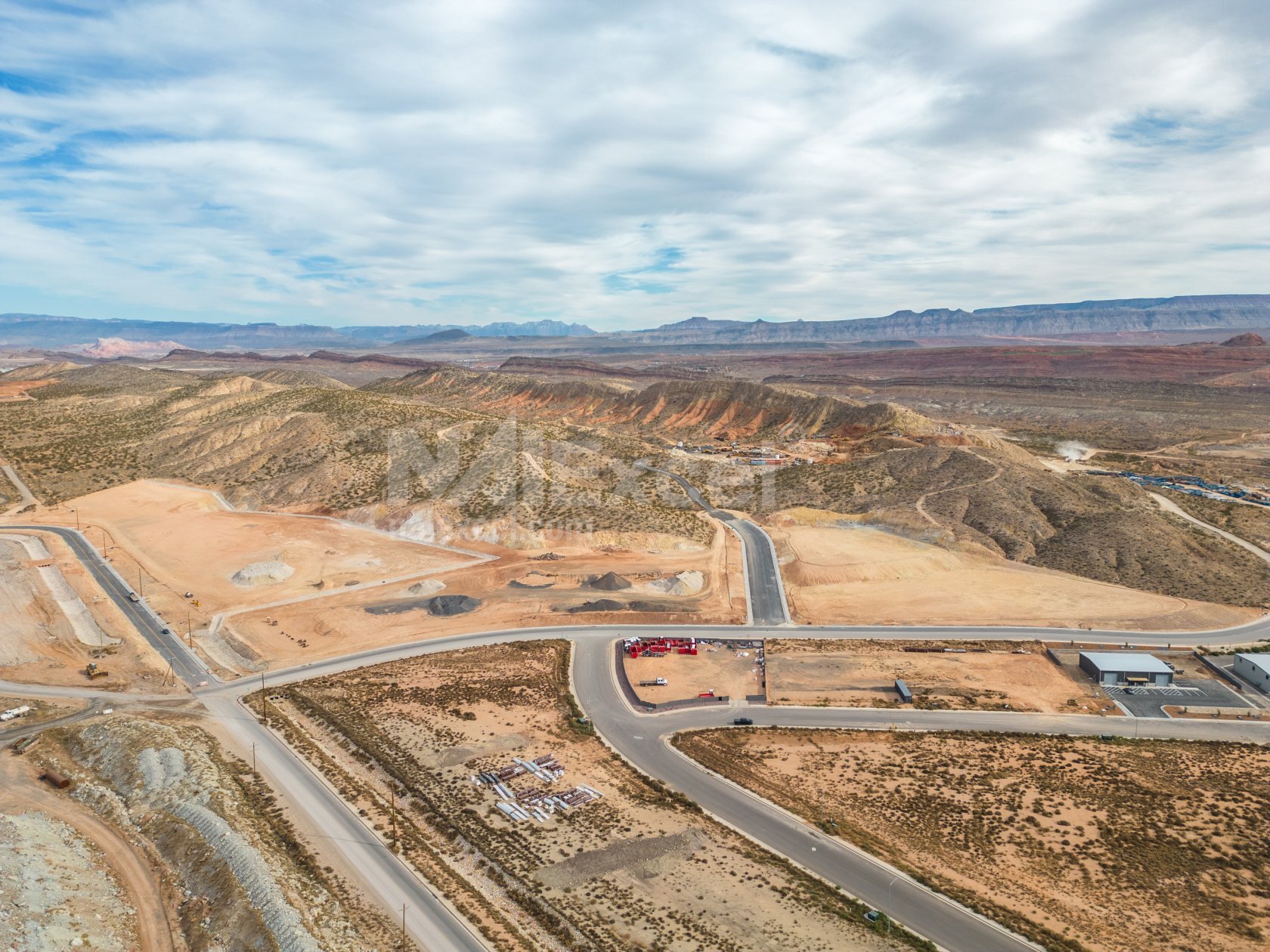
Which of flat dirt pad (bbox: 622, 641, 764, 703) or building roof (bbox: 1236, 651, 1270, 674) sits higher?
building roof (bbox: 1236, 651, 1270, 674)

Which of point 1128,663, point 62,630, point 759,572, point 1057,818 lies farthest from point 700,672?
point 62,630

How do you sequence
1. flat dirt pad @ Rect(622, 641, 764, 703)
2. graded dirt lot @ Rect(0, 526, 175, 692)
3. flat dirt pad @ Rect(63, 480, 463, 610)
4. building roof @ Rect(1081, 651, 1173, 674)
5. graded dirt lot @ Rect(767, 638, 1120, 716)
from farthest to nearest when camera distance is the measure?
flat dirt pad @ Rect(63, 480, 463, 610) → graded dirt lot @ Rect(0, 526, 175, 692) → building roof @ Rect(1081, 651, 1173, 674) → flat dirt pad @ Rect(622, 641, 764, 703) → graded dirt lot @ Rect(767, 638, 1120, 716)

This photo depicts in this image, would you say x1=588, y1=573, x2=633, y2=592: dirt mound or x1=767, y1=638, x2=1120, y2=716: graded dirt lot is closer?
x1=767, y1=638, x2=1120, y2=716: graded dirt lot

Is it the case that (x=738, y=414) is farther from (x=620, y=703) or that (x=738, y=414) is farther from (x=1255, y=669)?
(x=620, y=703)

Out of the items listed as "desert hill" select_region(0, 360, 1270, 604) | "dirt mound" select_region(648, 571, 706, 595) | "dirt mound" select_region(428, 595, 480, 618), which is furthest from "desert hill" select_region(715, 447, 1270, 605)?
"dirt mound" select_region(428, 595, 480, 618)

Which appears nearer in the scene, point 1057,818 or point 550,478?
point 1057,818

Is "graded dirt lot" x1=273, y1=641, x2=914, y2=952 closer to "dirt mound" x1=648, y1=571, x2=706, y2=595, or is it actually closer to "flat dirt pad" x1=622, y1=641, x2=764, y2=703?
"flat dirt pad" x1=622, y1=641, x2=764, y2=703

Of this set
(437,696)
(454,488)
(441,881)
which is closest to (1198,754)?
(441,881)
